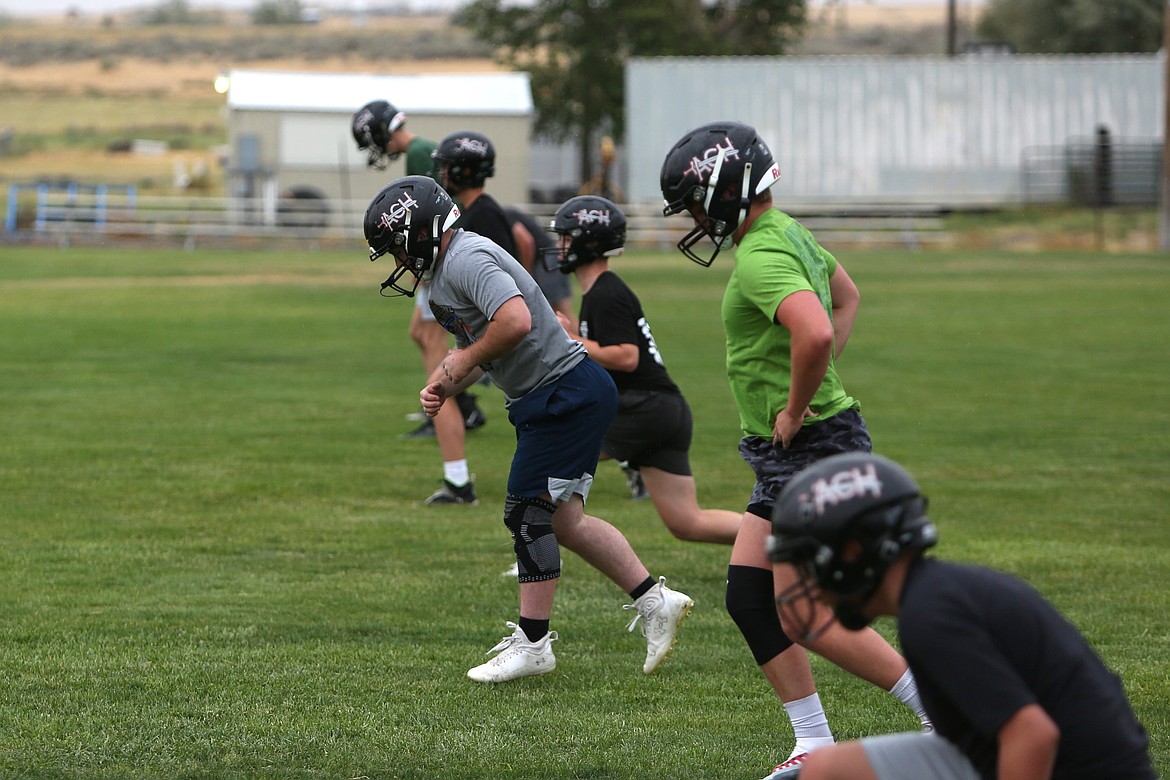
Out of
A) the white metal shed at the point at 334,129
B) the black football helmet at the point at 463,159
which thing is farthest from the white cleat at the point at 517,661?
the white metal shed at the point at 334,129

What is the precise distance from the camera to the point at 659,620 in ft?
20.0

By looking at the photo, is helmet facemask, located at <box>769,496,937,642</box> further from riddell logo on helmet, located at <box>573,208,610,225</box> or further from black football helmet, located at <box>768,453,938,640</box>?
riddell logo on helmet, located at <box>573,208,610,225</box>

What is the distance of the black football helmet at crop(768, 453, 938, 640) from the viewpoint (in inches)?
127

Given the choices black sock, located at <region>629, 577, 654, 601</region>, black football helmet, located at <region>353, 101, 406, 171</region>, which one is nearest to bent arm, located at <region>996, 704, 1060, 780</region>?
black sock, located at <region>629, 577, 654, 601</region>

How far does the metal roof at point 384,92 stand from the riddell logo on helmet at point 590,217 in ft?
115

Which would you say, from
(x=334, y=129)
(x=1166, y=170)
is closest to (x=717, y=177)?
(x=1166, y=170)

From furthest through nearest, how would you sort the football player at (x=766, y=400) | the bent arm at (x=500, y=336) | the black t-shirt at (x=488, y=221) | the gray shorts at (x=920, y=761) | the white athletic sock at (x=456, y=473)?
the white athletic sock at (x=456, y=473), the black t-shirt at (x=488, y=221), the bent arm at (x=500, y=336), the football player at (x=766, y=400), the gray shorts at (x=920, y=761)

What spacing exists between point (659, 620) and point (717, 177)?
77.1 inches

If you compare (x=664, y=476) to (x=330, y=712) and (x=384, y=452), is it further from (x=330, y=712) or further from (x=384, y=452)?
(x=384, y=452)

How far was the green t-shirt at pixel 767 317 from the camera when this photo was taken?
481 centimetres

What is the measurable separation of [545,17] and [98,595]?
5051 centimetres

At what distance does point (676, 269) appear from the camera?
108 feet

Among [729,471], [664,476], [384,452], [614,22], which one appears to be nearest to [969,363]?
[729,471]

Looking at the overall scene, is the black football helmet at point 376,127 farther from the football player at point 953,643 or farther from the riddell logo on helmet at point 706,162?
the football player at point 953,643
